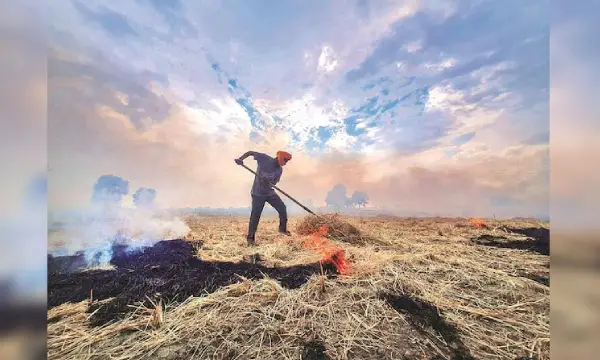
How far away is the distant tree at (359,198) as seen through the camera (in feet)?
9.81

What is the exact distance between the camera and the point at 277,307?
2.65m

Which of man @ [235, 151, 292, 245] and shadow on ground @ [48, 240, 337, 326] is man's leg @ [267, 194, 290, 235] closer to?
man @ [235, 151, 292, 245]

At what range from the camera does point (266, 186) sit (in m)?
3.15

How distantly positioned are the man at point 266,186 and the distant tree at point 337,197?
19.7 inches

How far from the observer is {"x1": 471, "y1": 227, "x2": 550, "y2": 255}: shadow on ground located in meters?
2.64

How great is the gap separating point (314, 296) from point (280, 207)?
0.97 metres

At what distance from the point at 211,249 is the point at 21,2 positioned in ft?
8.37

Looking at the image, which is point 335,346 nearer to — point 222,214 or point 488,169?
point 222,214

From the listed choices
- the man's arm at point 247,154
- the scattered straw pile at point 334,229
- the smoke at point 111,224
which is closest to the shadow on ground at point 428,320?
the scattered straw pile at point 334,229

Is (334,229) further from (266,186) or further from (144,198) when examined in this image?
(144,198)

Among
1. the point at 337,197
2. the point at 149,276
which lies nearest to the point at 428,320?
the point at 337,197

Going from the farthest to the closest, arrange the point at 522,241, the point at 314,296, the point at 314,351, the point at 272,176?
the point at 272,176, the point at 522,241, the point at 314,296, the point at 314,351

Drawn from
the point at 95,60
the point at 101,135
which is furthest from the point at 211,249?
the point at 95,60

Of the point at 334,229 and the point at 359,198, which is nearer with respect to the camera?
the point at 359,198
